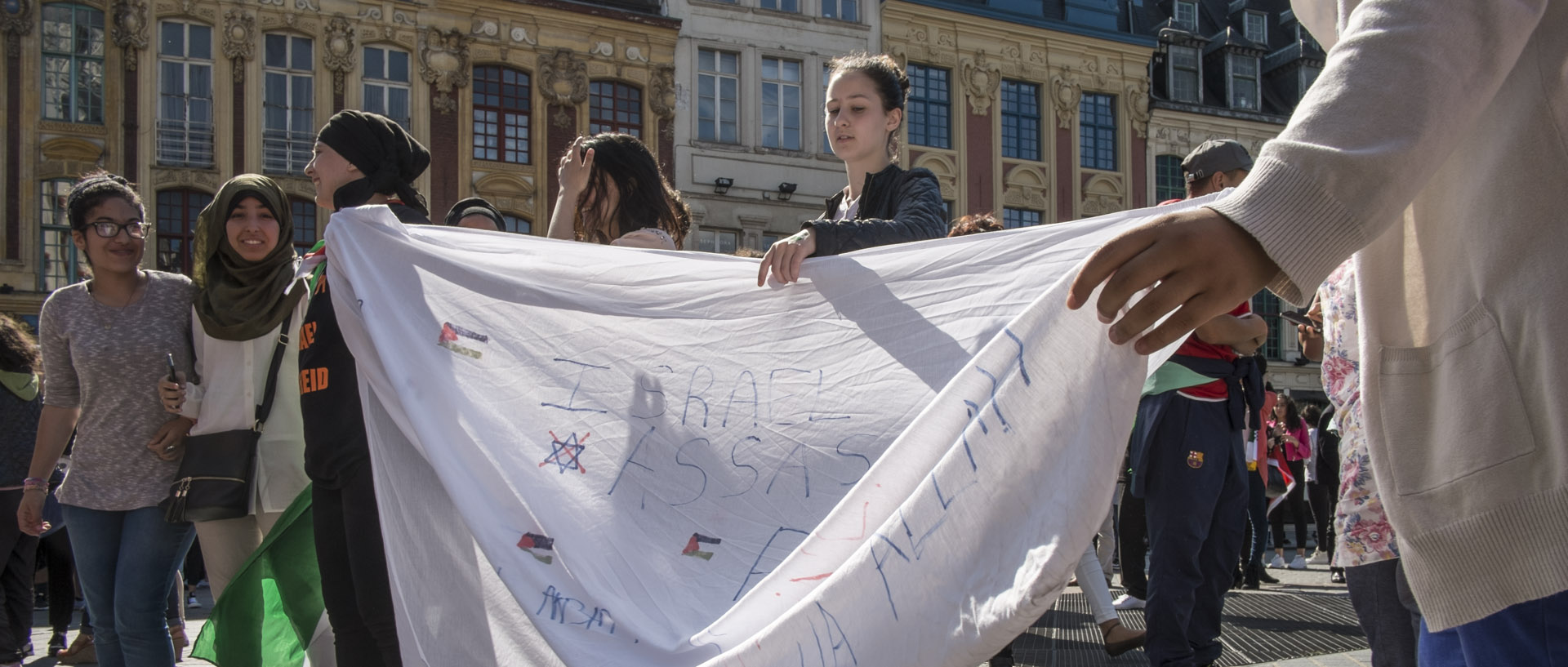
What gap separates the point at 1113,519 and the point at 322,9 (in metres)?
19.6

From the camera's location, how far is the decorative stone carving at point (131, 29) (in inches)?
921

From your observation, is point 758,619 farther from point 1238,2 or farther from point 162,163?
point 1238,2

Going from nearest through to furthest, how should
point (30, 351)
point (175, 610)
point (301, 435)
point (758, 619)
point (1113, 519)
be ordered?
point (758, 619), point (301, 435), point (175, 610), point (30, 351), point (1113, 519)

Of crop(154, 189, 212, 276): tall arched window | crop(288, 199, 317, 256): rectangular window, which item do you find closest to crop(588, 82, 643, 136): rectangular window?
crop(288, 199, 317, 256): rectangular window

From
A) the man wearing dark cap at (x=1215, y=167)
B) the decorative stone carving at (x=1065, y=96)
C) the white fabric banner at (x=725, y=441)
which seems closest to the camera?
the white fabric banner at (x=725, y=441)

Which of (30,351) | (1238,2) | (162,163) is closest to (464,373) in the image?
(30,351)

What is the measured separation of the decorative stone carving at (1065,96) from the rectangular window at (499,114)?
42.6ft

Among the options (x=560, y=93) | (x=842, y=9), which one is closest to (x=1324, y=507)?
(x=560, y=93)

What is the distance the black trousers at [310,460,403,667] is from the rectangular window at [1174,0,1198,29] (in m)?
35.0

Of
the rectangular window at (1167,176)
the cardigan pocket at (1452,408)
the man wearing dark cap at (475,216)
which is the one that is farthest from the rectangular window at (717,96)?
the cardigan pocket at (1452,408)

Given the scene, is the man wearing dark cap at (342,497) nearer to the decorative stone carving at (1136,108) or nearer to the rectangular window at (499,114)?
the rectangular window at (499,114)

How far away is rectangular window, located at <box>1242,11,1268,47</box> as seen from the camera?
36.5 meters

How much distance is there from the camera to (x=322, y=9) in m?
24.7

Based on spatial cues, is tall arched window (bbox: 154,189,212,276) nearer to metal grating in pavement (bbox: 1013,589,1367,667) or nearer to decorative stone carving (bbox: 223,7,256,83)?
decorative stone carving (bbox: 223,7,256,83)
